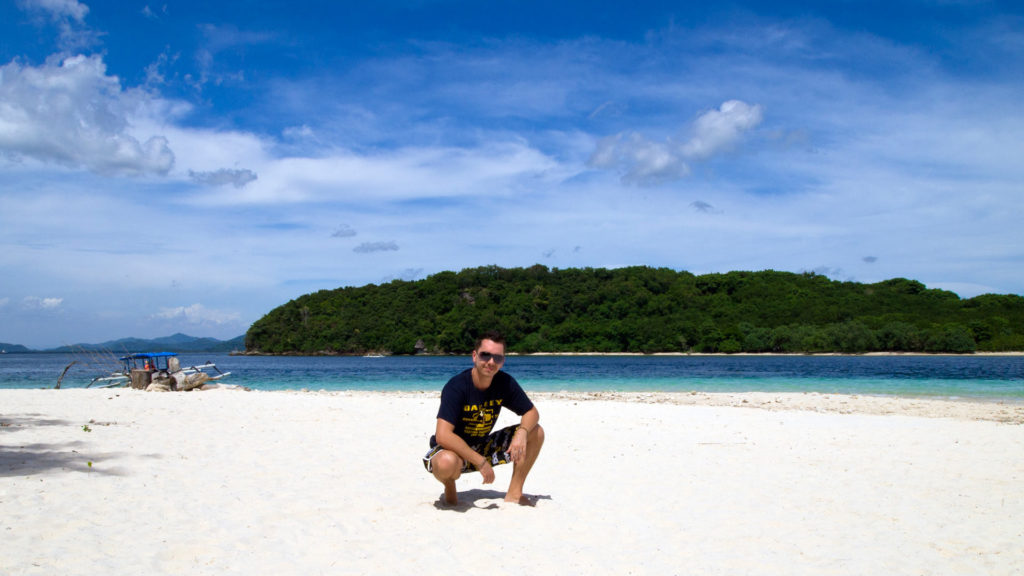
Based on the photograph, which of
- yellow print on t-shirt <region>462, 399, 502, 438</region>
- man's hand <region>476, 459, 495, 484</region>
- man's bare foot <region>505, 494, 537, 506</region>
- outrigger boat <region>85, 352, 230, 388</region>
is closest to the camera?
man's hand <region>476, 459, 495, 484</region>

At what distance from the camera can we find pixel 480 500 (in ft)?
19.2

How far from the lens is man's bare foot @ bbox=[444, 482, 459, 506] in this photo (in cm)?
550

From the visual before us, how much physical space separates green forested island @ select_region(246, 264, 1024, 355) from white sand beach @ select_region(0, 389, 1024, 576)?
67964 millimetres

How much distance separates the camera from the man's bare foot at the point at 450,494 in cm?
550

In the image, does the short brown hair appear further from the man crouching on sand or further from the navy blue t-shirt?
the navy blue t-shirt

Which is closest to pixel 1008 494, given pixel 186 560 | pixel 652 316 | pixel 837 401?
pixel 186 560

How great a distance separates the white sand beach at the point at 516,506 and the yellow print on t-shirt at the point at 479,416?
0.69m

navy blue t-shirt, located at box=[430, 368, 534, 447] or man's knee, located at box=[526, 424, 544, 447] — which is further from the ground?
navy blue t-shirt, located at box=[430, 368, 534, 447]

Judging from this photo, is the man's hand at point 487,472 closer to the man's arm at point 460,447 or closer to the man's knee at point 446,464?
the man's arm at point 460,447

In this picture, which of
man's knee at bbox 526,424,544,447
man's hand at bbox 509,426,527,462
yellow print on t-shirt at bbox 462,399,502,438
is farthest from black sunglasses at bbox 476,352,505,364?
man's knee at bbox 526,424,544,447

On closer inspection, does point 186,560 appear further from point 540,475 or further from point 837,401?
point 837,401

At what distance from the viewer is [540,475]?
23.6 ft

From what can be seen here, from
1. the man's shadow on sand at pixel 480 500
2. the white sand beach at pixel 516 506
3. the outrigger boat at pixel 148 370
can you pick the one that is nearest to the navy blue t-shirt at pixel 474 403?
the man's shadow on sand at pixel 480 500

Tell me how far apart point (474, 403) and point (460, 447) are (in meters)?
0.38
